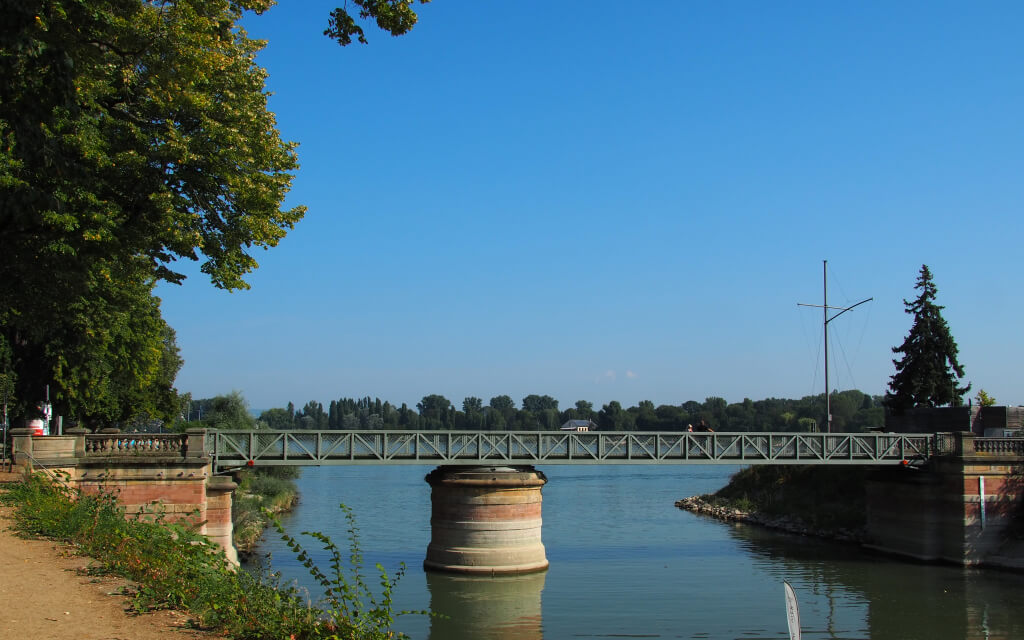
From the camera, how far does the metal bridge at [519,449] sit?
30219 mm

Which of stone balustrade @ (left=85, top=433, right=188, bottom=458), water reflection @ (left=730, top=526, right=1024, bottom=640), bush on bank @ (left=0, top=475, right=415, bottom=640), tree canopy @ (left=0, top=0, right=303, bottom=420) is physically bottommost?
water reflection @ (left=730, top=526, right=1024, bottom=640)

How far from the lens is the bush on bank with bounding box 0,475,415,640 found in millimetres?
8938

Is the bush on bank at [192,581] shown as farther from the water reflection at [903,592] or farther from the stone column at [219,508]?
the water reflection at [903,592]

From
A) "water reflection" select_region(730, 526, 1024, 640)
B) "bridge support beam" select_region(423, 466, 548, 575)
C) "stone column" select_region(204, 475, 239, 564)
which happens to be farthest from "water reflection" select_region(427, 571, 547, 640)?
"water reflection" select_region(730, 526, 1024, 640)

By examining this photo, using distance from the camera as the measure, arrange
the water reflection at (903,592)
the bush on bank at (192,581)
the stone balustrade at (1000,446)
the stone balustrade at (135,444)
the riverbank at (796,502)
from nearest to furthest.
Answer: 1. the bush on bank at (192,581)
2. the water reflection at (903,592)
3. the stone balustrade at (135,444)
4. the stone balustrade at (1000,446)
5. the riverbank at (796,502)

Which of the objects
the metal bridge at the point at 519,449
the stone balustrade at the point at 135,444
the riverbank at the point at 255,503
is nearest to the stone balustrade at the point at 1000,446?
the metal bridge at the point at 519,449

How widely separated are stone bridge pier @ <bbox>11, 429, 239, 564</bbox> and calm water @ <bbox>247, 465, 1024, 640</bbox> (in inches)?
169

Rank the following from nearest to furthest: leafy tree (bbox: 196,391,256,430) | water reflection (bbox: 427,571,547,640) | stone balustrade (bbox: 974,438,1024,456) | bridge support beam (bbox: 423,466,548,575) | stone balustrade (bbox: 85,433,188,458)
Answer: water reflection (bbox: 427,571,547,640) < stone balustrade (bbox: 85,433,188,458) < bridge support beam (bbox: 423,466,548,575) < stone balustrade (bbox: 974,438,1024,456) < leafy tree (bbox: 196,391,256,430)

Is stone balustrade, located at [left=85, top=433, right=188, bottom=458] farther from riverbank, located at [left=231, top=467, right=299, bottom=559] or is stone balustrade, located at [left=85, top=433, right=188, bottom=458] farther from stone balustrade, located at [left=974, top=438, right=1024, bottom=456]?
stone balustrade, located at [left=974, top=438, right=1024, bottom=456]

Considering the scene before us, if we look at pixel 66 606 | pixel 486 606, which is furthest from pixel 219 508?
pixel 66 606

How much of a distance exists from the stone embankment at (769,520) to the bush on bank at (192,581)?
111 feet

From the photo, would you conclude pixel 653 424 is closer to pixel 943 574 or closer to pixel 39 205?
pixel 943 574

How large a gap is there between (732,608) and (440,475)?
10898mm

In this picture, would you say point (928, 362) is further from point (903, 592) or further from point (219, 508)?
point (219, 508)
